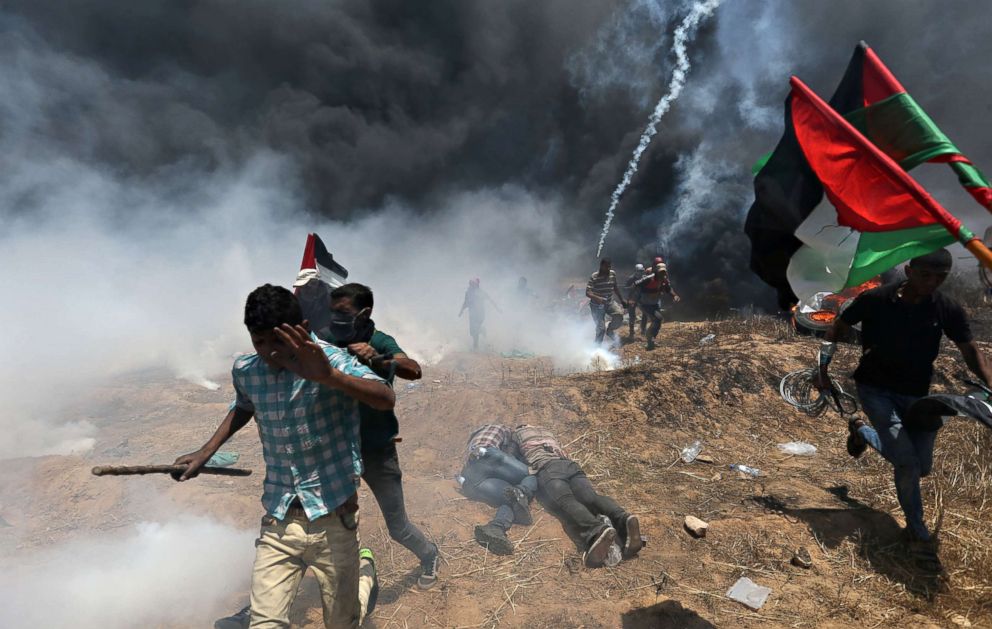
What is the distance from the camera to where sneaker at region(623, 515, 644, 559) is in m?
3.15

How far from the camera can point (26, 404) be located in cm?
754

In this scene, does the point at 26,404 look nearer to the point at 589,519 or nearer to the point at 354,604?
the point at 354,604

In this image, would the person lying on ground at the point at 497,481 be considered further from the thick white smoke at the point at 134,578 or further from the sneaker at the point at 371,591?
the thick white smoke at the point at 134,578

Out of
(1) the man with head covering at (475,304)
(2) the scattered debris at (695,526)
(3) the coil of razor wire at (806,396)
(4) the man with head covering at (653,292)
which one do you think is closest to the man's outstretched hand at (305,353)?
(2) the scattered debris at (695,526)

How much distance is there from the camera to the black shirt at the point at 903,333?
2.98 meters

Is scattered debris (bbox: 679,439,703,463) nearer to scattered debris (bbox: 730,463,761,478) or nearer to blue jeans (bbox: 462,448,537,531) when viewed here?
scattered debris (bbox: 730,463,761,478)

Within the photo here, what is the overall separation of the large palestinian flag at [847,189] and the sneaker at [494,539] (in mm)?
2362

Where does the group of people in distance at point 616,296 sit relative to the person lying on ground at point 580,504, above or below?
above

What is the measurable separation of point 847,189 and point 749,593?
230cm

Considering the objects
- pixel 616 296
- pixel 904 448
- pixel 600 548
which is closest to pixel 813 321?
pixel 616 296

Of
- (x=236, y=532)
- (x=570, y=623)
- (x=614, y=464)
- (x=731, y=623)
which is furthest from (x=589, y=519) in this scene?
(x=236, y=532)

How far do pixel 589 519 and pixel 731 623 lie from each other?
0.98 m

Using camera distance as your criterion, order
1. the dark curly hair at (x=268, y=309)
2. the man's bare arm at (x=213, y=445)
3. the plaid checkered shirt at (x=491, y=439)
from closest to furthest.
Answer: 1. the dark curly hair at (x=268, y=309)
2. the man's bare arm at (x=213, y=445)
3. the plaid checkered shirt at (x=491, y=439)

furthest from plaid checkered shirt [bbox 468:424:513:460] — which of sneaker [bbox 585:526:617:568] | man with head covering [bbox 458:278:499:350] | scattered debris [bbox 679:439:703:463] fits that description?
man with head covering [bbox 458:278:499:350]
